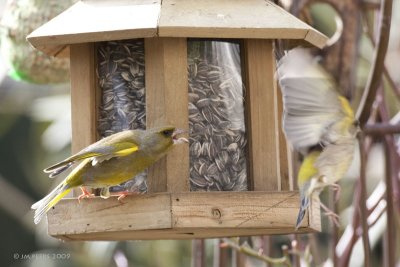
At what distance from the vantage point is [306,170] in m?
4.02

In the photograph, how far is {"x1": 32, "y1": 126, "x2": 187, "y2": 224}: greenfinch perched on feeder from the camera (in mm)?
3924

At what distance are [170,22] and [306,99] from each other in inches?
22.3

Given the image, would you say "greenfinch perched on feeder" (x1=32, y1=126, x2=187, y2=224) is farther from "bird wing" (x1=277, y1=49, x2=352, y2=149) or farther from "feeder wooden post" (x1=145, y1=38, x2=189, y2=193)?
"bird wing" (x1=277, y1=49, x2=352, y2=149)

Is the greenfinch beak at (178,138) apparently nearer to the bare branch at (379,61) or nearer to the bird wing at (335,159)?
the bird wing at (335,159)

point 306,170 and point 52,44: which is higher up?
point 52,44

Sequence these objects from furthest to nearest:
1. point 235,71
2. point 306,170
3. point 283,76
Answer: point 235,71, point 306,170, point 283,76

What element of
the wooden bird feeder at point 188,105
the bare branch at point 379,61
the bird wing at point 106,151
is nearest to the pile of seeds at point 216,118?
the wooden bird feeder at point 188,105

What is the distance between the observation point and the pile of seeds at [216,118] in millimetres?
4145

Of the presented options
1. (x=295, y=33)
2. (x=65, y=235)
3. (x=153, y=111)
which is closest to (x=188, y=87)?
(x=153, y=111)

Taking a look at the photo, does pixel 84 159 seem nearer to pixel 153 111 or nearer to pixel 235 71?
pixel 153 111

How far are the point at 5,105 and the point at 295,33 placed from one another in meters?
5.16

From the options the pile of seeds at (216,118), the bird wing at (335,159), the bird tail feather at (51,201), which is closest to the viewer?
the bird wing at (335,159)

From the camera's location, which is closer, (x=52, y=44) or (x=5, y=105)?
(x=52, y=44)

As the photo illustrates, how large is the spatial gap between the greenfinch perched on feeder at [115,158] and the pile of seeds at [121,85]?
18 cm
